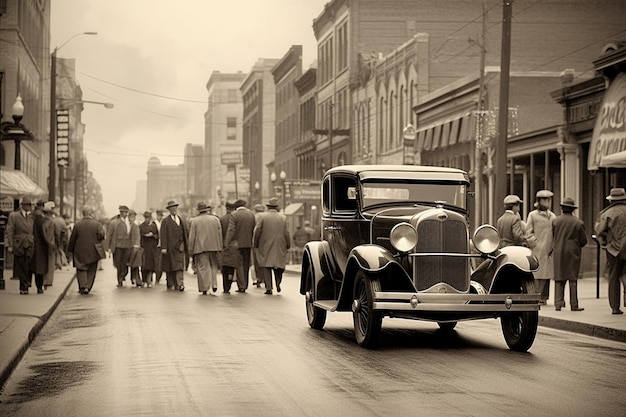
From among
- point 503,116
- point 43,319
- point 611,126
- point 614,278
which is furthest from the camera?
point 611,126

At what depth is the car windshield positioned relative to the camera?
49.2 ft

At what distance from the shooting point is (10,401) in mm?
9742

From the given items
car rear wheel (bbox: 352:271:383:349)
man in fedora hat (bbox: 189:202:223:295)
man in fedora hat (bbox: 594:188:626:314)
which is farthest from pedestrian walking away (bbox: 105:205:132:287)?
car rear wheel (bbox: 352:271:383:349)

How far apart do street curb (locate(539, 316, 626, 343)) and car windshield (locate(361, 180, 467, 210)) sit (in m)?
2.48

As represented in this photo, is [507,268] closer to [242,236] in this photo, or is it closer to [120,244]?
[242,236]

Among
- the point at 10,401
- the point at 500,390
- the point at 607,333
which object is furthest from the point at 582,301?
the point at 10,401

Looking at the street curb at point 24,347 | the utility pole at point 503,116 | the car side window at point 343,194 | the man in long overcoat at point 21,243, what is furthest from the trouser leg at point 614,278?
the man in long overcoat at point 21,243

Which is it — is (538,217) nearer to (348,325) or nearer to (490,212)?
(348,325)

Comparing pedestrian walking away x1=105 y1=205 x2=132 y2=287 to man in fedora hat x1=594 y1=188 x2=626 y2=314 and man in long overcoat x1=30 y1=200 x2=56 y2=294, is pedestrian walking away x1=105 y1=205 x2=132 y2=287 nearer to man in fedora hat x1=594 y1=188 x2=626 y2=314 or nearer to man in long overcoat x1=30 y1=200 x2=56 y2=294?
man in long overcoat x1=30 y1=200 x2=56 y2=294

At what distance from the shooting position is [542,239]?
66.2 ft

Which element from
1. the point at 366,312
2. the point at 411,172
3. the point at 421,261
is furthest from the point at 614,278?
the point at 366,312

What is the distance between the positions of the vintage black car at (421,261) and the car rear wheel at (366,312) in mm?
11

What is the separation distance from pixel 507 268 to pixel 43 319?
7.09 m

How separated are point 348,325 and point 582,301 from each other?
253 inches
